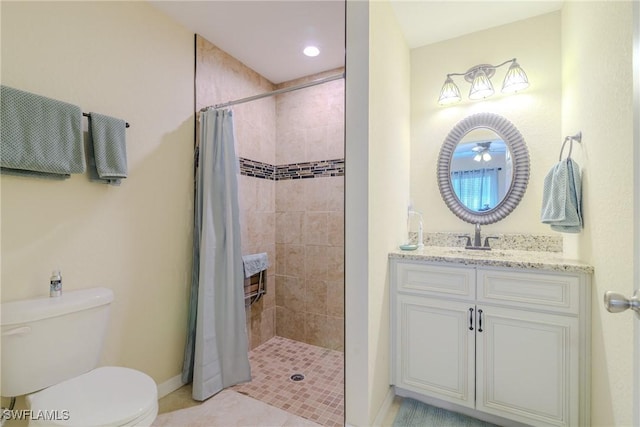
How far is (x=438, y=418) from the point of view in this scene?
1708 mm

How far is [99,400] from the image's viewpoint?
117cm

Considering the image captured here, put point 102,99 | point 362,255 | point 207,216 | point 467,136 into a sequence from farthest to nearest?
point 467,136, point 207,216, point 102,99, point 362,255

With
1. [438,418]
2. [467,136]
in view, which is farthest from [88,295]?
[467,136]

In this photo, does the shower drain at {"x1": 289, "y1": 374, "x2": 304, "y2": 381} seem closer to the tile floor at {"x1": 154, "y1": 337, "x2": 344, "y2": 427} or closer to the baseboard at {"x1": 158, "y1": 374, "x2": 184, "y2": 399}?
the tile floor at {"x1": 154, "y1": 337, "x2": 344, "y2": 427}

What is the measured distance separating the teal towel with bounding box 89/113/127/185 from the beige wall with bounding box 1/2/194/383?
0.31ft

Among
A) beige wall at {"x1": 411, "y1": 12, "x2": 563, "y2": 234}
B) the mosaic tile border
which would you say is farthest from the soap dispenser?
beige wall at {"x1": 411, "y1": 12, "x2": 563, "y2": 234}

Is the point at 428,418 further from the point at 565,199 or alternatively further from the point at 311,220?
the point at 311,220

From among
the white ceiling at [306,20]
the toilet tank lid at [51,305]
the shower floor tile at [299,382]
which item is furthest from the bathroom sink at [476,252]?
the toilet tank lid at [51,305]

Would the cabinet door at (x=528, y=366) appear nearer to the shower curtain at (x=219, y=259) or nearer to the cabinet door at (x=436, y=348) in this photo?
the cabinet door at (x=436, y=348)

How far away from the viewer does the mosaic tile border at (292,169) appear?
2553 millimetres

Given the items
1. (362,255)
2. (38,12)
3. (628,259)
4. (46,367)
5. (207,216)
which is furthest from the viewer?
(207,216)

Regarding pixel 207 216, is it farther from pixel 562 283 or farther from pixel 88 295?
pixel 562 283

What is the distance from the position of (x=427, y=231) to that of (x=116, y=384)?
6.74 feet

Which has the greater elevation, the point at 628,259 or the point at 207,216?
the point at 207,216
